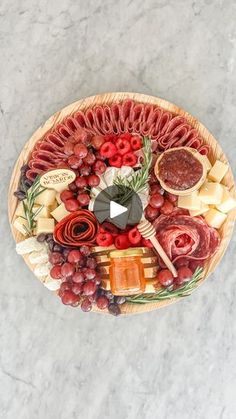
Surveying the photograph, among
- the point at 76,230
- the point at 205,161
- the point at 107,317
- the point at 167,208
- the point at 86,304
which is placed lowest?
the point at 107,317

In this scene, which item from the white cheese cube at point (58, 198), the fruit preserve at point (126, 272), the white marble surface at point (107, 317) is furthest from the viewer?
the white marble surface at point (107, 317)

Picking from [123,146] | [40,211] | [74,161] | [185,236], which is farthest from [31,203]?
[185,236]

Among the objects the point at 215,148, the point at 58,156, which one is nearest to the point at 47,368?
the point at 58,156

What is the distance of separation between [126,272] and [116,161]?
0.24m

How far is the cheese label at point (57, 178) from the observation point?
1294mm

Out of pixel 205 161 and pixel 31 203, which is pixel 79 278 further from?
pixel 205 161

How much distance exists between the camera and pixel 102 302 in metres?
1.28

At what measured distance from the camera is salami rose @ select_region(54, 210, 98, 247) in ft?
4.22

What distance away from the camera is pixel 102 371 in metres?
1.45

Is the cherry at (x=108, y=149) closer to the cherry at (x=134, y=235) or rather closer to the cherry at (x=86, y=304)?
the cherry at (x=134, y=235)

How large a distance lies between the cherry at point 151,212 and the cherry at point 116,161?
0.37 feet

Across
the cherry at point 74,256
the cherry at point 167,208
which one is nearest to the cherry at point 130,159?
the cherry at point 167,208

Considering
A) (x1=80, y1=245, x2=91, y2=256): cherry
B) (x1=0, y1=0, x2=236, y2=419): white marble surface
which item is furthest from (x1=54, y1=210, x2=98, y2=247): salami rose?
(x1=0, y1=0, x2=236, y2=419): white marble surface
